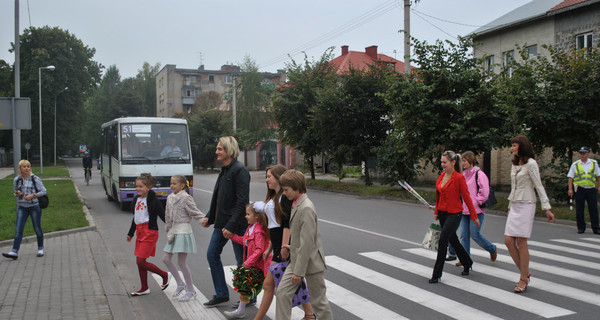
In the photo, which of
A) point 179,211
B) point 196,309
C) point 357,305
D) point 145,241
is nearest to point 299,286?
point 357,305

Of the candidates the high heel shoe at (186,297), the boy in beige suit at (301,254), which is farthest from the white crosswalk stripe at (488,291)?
the high heel shoe at (186,297)

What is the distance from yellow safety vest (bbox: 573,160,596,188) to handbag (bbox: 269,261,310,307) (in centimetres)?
922

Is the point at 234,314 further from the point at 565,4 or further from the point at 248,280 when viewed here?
the point at 565,4

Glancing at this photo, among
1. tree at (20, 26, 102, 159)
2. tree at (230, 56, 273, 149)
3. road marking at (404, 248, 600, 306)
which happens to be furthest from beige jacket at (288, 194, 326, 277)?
tree at (20, 26, 102, 159)

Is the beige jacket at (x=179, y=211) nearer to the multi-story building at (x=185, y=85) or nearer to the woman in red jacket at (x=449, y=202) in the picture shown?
the woman in red jacket at (x=449, y=202)

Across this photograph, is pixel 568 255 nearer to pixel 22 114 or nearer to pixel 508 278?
pixel 508 278

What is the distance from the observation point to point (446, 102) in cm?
1603

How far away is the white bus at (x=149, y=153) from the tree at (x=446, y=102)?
7587 mm

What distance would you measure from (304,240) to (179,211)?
216cm

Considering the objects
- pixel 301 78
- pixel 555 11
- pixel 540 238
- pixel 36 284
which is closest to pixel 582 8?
pixel 555 11

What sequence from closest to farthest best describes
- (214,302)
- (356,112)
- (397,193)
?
(214,302) < (397,193) < (356,112)

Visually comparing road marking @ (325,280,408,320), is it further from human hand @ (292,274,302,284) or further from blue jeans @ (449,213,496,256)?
blue jeans @ (449,213,496,256)

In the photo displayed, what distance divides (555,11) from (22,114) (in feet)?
74.8

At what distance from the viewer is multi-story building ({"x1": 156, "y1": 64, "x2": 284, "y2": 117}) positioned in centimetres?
8244
